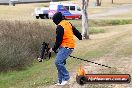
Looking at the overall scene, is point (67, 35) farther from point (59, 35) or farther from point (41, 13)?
point (41, 13)

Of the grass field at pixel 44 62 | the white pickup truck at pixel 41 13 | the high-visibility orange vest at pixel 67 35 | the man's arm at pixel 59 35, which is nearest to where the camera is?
the man's arm at pixel 59 35

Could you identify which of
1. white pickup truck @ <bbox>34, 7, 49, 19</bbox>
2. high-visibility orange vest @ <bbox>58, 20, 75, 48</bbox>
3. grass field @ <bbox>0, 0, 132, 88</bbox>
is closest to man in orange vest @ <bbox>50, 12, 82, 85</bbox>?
high-visibility orange vest @ <bbox>58, 20, 75, 48</bbox>

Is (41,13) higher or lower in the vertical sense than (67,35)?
lower

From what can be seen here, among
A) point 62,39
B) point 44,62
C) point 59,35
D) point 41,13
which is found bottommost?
point 41,13

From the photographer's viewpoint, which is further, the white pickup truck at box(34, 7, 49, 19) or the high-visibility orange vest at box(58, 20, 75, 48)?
the white pickup truck at box(34, 7, 49, 19)

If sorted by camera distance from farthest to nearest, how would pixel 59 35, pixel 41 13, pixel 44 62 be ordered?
1. pixel 41 13
2. pixel 44 62
3. pixel 59 35

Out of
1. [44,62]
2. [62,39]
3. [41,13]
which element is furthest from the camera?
[41,13]

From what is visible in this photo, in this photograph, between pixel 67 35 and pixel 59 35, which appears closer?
pixel 59 35

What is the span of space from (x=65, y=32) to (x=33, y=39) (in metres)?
11.2

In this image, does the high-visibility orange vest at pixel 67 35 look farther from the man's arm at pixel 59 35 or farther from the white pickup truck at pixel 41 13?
the white pickup truck at pixel 41 13

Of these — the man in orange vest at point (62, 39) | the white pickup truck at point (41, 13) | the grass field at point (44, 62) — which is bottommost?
the white pickup truck at point (41, 13)


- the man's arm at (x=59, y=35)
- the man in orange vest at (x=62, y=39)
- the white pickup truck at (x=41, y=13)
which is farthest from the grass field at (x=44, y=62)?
the white pickup truck at (x=41, y=13)

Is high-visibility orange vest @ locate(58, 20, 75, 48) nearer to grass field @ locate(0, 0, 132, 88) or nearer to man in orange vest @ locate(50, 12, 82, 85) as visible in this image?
man in orange vest @ locate(50, 12, 82, 85)

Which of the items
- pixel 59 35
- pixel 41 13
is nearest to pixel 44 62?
pixel 59 35
